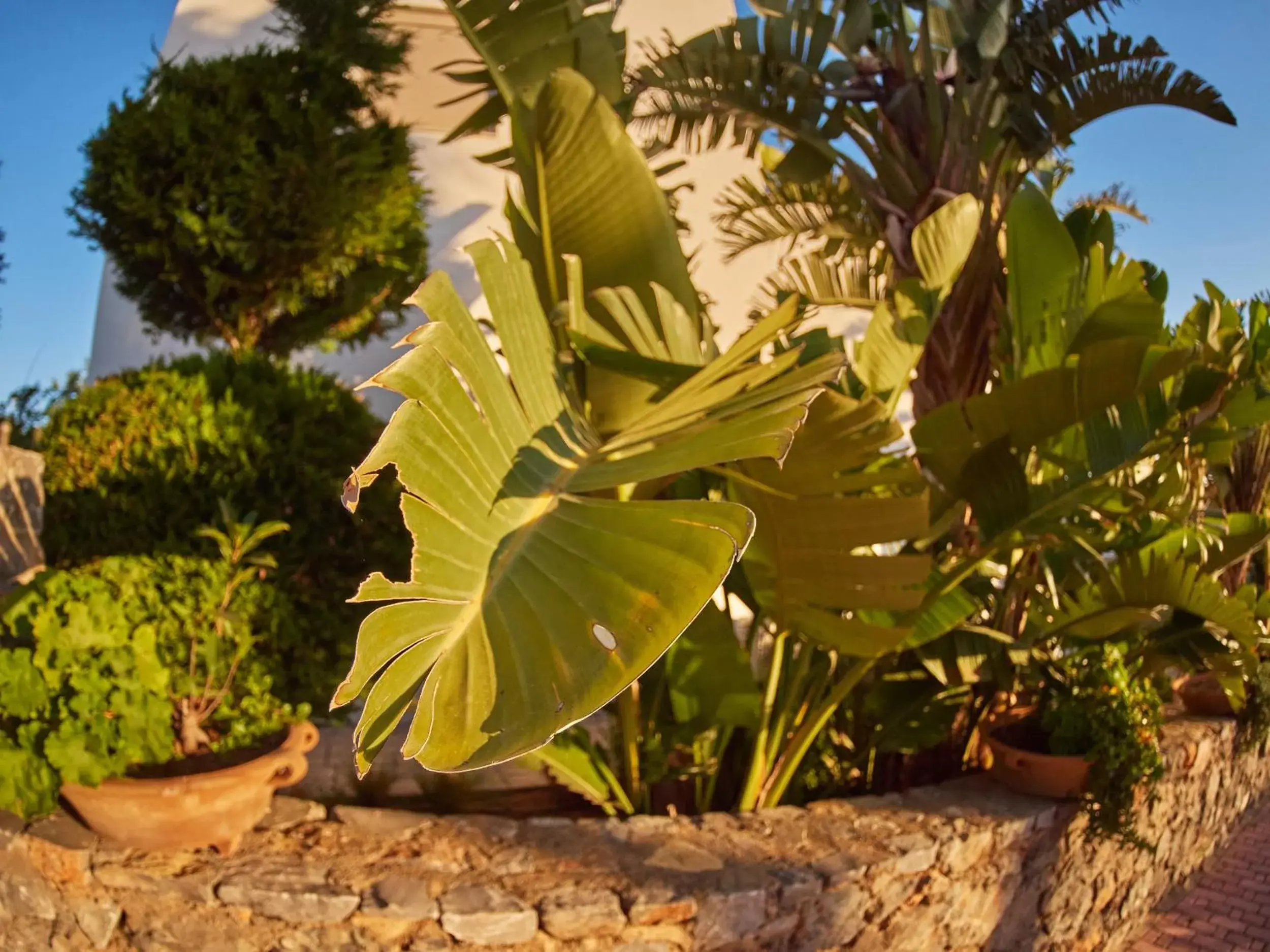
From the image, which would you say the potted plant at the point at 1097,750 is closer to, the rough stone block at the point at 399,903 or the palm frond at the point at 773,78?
the rough stone block at the point at 399,903

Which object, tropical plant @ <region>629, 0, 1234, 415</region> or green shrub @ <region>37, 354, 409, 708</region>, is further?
tropical plant @ <region>629, 0, 1234, 415</region>

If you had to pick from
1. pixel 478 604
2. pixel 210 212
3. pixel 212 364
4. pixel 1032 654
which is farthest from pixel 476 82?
pixel 1032 654

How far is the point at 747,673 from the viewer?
2824 mm

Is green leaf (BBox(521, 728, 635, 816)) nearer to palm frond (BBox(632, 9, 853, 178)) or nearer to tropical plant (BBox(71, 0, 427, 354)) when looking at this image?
tropical plant (BBox(71, 0, 427, 354))

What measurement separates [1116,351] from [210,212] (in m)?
3.55

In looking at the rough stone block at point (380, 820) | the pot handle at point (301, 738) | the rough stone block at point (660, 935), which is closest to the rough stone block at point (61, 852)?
the pot handle at point (301, 738)

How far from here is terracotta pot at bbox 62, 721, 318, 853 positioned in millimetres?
2305

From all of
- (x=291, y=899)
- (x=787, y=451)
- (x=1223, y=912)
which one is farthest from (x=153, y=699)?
(x=1223, y=912)

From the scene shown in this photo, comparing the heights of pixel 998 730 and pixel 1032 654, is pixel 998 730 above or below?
below

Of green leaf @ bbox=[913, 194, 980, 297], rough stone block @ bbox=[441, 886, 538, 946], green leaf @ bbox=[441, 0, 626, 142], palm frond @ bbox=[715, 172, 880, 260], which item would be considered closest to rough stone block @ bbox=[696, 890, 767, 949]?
rough stone block @ bbox=[441, 886, 538, 946]

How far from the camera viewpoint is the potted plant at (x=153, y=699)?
2.30 meters

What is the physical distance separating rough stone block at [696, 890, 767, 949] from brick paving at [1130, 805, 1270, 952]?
229 cm

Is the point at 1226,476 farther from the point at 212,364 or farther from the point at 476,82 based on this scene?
the point at 212,364

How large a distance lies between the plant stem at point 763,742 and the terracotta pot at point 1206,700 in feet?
9.86
